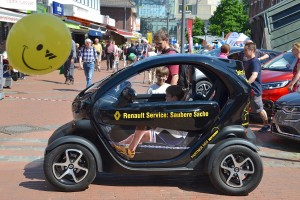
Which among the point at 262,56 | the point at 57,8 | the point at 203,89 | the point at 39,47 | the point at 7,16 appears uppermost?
the point at 57,8

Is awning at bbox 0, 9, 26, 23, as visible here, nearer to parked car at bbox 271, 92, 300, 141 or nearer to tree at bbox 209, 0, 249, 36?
parked car at bbox 271, 92, 300, 141

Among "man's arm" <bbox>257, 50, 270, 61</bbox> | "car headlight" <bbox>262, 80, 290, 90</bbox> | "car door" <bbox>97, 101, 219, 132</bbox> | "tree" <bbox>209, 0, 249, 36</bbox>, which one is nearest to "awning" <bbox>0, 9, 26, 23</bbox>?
"man's arm" <bbox>257, 50, 270, 61</bbox>

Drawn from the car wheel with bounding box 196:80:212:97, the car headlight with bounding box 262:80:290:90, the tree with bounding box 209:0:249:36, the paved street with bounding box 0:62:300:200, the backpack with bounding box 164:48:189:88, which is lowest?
the paved street with bounding box 0:62:300:200

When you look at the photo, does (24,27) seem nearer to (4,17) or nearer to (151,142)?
(151,142)

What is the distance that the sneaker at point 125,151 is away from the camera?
541cm

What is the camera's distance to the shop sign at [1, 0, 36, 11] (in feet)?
61.1

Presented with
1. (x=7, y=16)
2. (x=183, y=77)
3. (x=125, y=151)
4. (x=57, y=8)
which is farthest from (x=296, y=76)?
(x=57, y=8)

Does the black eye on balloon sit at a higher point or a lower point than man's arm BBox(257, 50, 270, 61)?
higher

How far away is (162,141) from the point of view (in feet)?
17.8

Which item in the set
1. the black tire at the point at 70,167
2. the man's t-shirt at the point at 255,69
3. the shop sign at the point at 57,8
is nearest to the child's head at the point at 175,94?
the black tire at the point at 70,167

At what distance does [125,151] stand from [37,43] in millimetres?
1723

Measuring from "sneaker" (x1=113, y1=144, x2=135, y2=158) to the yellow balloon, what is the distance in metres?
1.47

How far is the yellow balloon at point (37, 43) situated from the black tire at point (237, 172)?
2387 mm

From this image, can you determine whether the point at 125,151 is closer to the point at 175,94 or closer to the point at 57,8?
the point at 175,94
